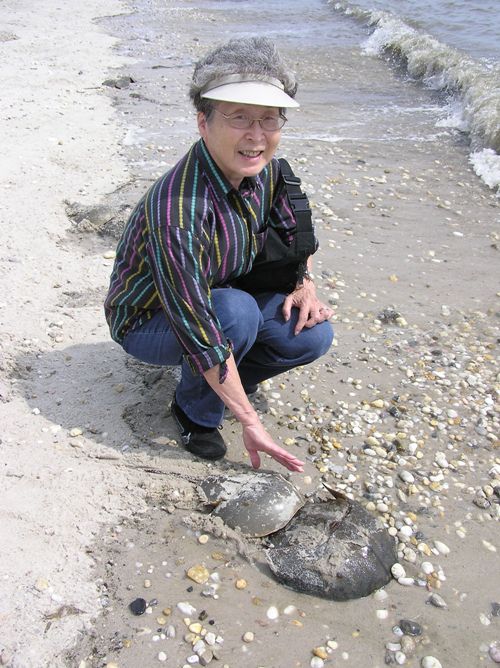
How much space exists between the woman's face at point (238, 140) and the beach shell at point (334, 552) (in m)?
1.50

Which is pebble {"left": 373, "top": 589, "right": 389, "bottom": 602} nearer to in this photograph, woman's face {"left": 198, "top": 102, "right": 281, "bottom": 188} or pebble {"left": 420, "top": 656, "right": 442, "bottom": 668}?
pebble {"left": 420, "top": 656, "right": 442, "bottom": 668}

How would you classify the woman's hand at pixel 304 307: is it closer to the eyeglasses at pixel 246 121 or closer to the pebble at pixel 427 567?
the eyeglasses at pixel 246 121

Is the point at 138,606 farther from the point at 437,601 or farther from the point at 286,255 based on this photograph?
the point at 286,255

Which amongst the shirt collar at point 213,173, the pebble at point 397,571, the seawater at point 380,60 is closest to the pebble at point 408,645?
the pebble at point 397,571

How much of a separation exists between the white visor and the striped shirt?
319 mm

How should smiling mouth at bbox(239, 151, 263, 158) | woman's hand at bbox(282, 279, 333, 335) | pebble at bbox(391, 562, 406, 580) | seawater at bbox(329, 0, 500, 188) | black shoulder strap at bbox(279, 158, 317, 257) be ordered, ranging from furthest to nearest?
1. seawater at bbox(329, 0, 500, 188)
2. woman's hand at bbox(282, 279, 333, 335)
3. black shoulder strap at bbox(279, 158, 317, 257)
4. pebble at bbox(391, 562, 406, 580)
5. smiling mouth at bbox(239, 151, 263, 158)

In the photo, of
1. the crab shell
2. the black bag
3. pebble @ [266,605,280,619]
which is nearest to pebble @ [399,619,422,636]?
pebble @ [266,605,280,619]

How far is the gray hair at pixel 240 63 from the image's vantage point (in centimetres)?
250

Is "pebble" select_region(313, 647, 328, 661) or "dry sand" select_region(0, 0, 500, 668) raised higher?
"pebble" select_region(313, 647, 328, 661)

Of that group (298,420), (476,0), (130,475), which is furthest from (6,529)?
(476,0)

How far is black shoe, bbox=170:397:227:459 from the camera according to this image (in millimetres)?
3379

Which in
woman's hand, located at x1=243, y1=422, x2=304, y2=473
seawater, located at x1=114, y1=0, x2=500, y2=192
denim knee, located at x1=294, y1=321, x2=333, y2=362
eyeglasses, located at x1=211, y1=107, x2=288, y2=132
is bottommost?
seawater, located at x1=114, y1=0, x2=500, y2=192

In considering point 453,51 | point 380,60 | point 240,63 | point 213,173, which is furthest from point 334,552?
point 380,60

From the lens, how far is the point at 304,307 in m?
3.34
